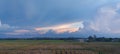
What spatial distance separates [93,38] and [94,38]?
757mm

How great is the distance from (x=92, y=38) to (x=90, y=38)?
1.70 metres

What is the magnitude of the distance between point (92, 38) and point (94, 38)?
118cm

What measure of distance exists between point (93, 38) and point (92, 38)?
0.50 metres

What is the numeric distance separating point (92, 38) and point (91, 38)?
2.17ft

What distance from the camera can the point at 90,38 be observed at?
120 m

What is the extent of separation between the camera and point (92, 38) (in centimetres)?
12169

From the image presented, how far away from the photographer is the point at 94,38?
12219 cm

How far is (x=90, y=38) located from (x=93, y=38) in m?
2.07

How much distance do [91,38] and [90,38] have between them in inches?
41.9

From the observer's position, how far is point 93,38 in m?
122

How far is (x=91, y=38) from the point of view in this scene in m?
121
